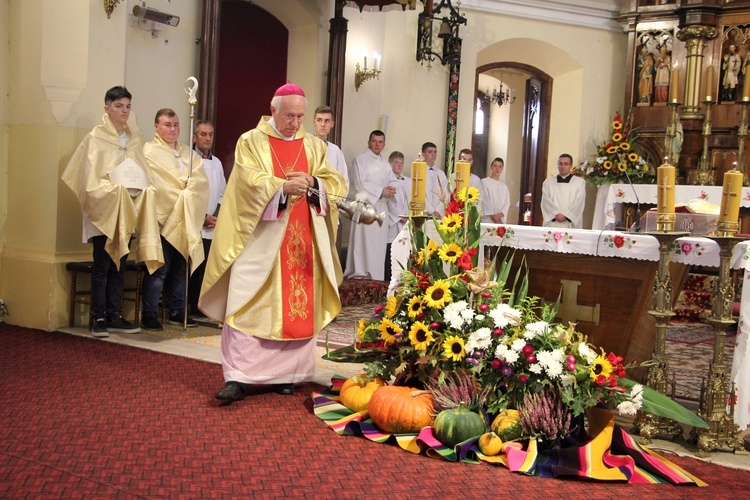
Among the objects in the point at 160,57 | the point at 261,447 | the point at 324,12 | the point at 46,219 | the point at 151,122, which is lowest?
the point at 261,447

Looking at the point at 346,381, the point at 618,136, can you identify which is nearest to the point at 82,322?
the point at 346,381

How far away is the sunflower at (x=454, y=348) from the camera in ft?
13.0

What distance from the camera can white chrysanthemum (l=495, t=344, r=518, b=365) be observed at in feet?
12.5

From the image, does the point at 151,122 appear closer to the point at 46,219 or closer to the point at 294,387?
the point at 46,219

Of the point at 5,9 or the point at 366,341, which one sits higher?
the point at 5,9

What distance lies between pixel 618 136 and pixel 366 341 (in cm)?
707

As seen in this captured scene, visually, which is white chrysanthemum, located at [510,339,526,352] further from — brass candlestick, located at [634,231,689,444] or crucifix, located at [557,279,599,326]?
crucifix, located at [557,279,599,326]

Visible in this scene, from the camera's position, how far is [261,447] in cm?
376

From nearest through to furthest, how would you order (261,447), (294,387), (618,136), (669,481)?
(669,481)
(261,447)
(294,387)
(618,136)

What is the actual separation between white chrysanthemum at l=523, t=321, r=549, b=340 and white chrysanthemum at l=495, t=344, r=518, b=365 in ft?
0.33

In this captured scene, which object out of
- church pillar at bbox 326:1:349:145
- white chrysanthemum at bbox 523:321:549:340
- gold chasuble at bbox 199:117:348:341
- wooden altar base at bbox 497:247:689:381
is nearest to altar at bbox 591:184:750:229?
church pillar at bbox 326:1:349:145

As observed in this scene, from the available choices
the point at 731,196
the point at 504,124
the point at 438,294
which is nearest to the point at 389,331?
the point at 438,294

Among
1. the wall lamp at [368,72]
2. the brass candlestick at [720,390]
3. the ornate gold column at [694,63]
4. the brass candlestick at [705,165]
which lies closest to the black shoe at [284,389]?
the brass candlestick at [720,390]

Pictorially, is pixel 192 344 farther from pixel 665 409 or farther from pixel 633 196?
pixel 633 196
